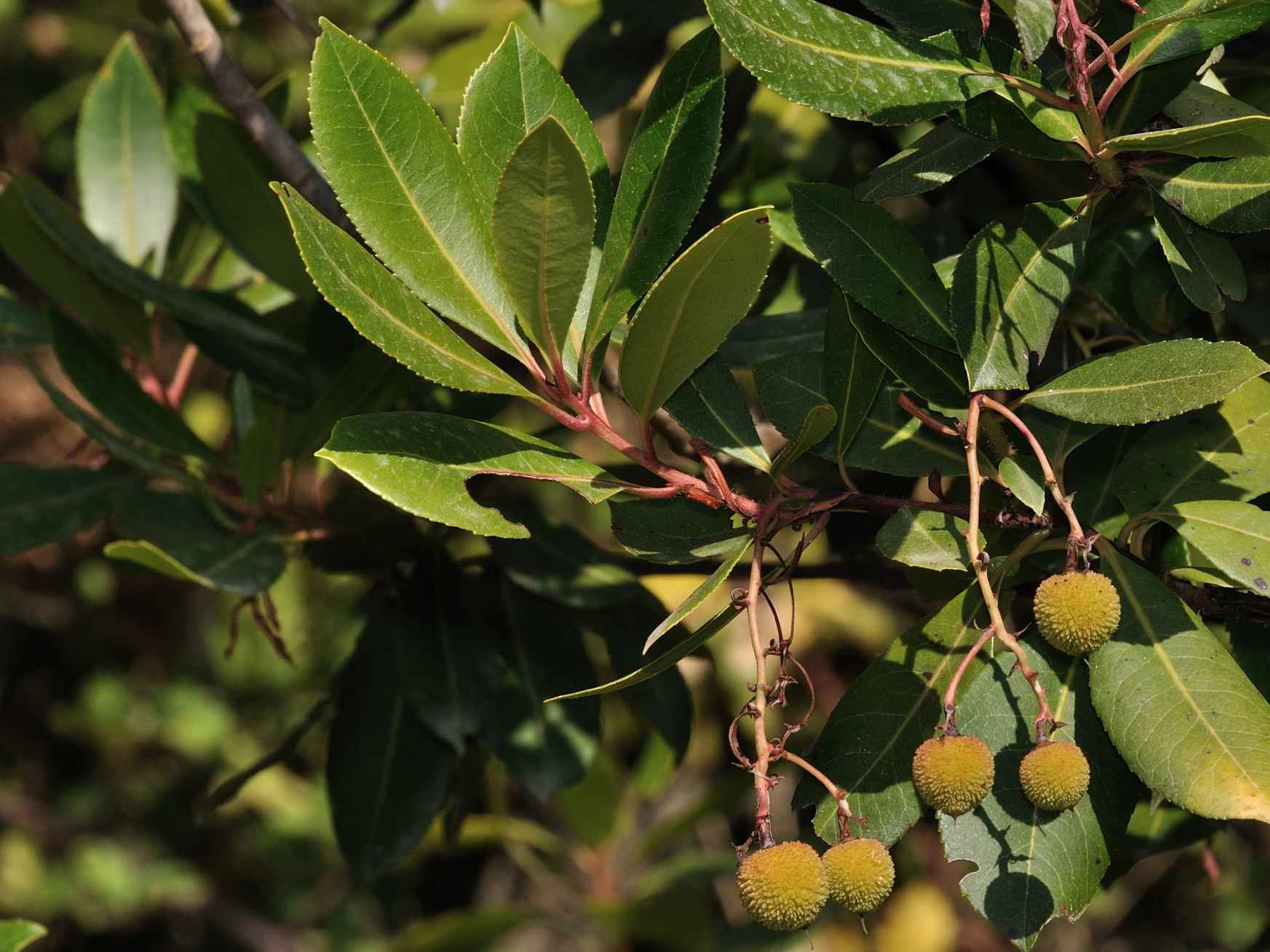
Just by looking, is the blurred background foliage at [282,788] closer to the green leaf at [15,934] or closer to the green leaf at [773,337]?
the green leaf at [773,337]

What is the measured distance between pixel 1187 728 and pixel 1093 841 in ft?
0.32

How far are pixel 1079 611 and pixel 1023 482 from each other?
0.36ft

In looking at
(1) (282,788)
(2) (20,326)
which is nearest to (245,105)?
(2) (20,326)

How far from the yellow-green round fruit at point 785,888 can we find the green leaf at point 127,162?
1.09 metres

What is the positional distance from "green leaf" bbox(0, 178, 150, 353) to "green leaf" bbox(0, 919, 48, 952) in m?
0.61

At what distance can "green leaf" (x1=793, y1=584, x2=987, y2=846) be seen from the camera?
84 centimetres

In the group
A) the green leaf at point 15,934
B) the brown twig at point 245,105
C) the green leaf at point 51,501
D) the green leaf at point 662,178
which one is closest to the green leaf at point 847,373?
the green leaf at point 662,178

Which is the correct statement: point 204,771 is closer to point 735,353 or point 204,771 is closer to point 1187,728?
point 735,353

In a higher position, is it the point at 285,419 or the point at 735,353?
the point at 735,353

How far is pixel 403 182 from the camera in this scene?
33.0 inches

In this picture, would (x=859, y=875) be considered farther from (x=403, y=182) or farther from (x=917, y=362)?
(x=403, y=182)

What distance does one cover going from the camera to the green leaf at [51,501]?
1.27 m

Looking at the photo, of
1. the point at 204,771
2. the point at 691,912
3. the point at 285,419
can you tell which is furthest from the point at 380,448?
the point at 204,771

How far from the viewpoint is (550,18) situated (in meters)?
1.65
